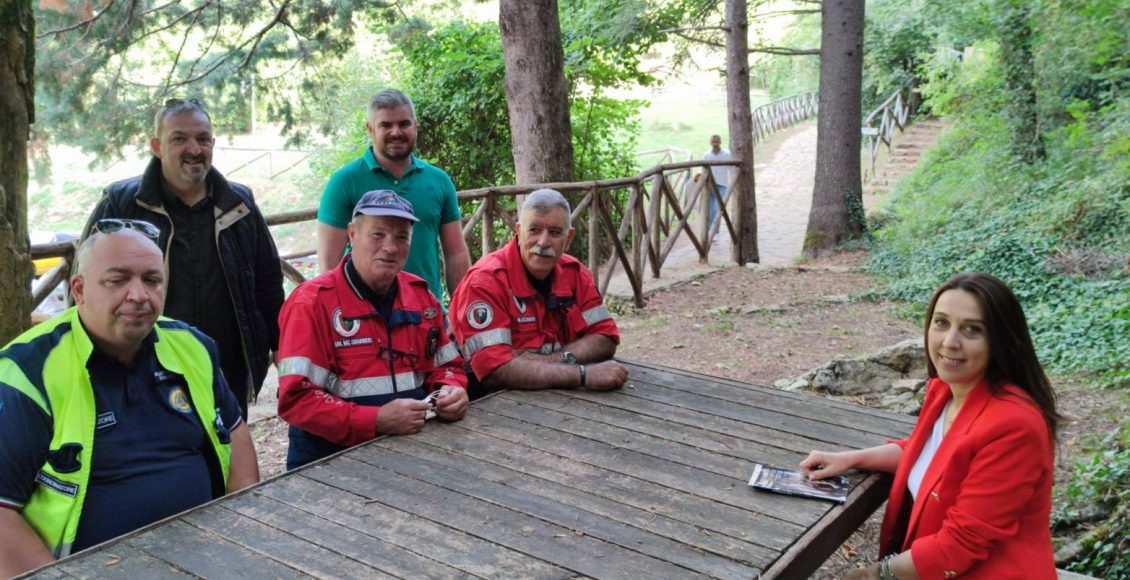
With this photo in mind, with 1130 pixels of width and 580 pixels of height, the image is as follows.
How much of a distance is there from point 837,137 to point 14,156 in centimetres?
972

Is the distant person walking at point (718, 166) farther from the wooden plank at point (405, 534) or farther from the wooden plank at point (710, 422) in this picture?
the wooden plank at point (405, 534)

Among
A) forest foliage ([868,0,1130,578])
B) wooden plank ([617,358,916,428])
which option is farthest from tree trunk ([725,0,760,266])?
wooden plank ([617,358,916,428])

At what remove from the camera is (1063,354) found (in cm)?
536

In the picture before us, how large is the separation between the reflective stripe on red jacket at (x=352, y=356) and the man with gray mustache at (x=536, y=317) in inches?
8.2

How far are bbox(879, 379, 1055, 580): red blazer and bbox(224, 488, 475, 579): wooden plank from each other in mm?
1086

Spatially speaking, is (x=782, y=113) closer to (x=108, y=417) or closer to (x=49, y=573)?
(x=108, y=417)

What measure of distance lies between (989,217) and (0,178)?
9723 mm

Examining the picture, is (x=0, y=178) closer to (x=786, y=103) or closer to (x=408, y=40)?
(x=408, y=40)

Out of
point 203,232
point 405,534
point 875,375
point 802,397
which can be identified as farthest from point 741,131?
point 405,534

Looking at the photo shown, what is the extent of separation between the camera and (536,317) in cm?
315

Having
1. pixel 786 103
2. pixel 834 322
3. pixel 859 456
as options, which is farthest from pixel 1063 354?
pixel 786 103

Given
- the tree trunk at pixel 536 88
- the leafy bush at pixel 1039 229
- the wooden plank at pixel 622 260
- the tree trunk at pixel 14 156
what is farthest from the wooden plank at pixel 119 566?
the wooden plank at pixel 622 260

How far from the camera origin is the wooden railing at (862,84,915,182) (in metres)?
19.6

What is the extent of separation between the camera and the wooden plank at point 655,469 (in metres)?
2.09
